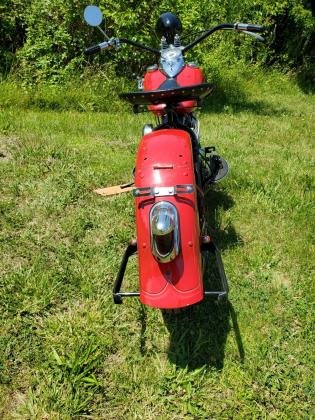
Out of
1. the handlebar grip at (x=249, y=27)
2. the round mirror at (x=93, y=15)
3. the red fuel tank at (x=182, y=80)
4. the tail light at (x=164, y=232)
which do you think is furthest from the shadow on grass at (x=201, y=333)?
the round mirror at (x=93, y=15)

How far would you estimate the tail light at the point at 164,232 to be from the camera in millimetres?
2332

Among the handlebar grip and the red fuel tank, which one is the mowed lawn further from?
the handlebar grip

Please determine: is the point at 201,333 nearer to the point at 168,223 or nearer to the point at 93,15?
the point at 168,223

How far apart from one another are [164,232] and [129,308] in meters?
1.11

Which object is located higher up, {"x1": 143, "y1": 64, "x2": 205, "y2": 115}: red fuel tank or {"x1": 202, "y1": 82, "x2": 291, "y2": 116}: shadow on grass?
{"x1": 143, "y1": 64, "x2": 205, "y2": 115}: red fuel tank

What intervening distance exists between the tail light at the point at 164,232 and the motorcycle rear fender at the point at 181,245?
45 mm

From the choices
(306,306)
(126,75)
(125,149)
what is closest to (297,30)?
(126,75)

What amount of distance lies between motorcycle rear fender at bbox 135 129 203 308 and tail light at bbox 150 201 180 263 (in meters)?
0.04

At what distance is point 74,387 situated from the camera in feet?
8.73

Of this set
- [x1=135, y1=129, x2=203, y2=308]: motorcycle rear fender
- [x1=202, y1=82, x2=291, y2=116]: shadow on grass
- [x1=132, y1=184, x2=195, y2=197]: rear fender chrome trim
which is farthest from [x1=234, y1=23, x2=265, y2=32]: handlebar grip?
[x1=202, y1=82, x2=291, y2=116]: shadow on grass

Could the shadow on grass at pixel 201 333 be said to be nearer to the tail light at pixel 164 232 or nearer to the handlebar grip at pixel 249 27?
the tail light at pixel 164 232

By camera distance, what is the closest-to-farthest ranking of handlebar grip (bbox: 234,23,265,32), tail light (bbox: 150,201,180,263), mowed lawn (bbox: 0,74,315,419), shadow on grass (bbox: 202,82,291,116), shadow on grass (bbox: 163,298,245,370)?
tail light (bbox: 150,201,180,263) → mowed lawn (bbox: 0,74,315,419) → shadow on grass (bbox: 163,298,245,370) → handlebar grip (bbox: 234,23,265,32) → shadow on grass (bbox: 202,82,291,116)

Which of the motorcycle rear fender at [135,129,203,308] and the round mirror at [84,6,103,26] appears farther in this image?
the round mirror at [84,6,103,26]

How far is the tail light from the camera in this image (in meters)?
2.33
